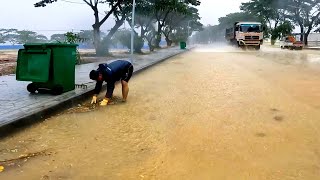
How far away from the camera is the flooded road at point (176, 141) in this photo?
430cm

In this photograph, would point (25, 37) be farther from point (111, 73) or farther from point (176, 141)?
point (176, 141)

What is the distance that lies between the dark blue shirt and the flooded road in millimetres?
420

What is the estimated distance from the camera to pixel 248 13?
9288 cm

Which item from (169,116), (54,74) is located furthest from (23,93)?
(169,116)

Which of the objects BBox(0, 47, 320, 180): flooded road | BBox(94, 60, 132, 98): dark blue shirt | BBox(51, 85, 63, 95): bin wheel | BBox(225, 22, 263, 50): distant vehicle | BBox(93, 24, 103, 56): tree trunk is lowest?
BBox(0, 47, 320, 180): flooded road

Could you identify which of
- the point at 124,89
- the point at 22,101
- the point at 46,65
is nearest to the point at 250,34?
the point at 124,89

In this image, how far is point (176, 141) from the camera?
5.47 m

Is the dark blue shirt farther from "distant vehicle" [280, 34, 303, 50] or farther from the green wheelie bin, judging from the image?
"distant vehicle" [280, 34, 303, 50]

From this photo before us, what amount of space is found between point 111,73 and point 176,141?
293 centimetres

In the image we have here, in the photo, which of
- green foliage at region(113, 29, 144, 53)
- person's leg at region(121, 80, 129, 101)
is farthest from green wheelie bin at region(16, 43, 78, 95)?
green foliage at region(113, 29, 144, 53)

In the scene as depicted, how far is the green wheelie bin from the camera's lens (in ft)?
27.0

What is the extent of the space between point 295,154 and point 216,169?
1.16 metres

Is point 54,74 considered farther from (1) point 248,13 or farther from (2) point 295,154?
(1) point 248,13

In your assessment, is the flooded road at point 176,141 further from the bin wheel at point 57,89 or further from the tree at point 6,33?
the tree at point 6,33
